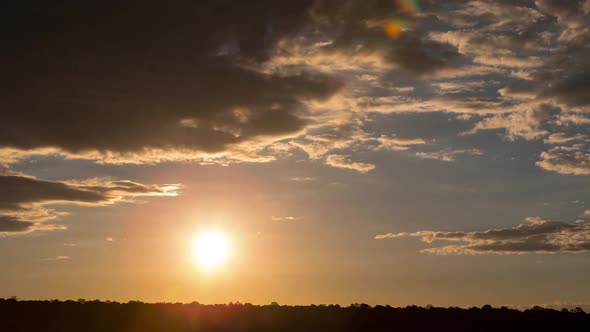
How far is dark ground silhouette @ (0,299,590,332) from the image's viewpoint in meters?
42.7

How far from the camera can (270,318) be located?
44688 mm

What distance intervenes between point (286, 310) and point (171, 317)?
7.64 meters

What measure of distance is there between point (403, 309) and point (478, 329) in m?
6.02

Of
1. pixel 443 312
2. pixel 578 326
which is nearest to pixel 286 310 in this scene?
pixel 443 312

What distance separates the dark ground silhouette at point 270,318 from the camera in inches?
1682

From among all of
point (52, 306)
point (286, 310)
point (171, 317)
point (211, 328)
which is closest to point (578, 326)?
point (286, 310)

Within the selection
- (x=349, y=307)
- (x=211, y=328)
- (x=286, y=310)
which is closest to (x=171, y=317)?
(x=211, y=328)

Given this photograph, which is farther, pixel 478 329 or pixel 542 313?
pixel 542 313

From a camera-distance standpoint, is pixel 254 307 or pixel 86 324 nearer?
pixel 86 324

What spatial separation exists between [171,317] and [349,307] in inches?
466

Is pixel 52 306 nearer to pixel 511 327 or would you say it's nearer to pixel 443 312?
pixel 443 312

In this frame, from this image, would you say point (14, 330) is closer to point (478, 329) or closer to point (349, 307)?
point (349, 307)

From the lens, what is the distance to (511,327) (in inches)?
1693

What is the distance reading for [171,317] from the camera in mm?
44375
